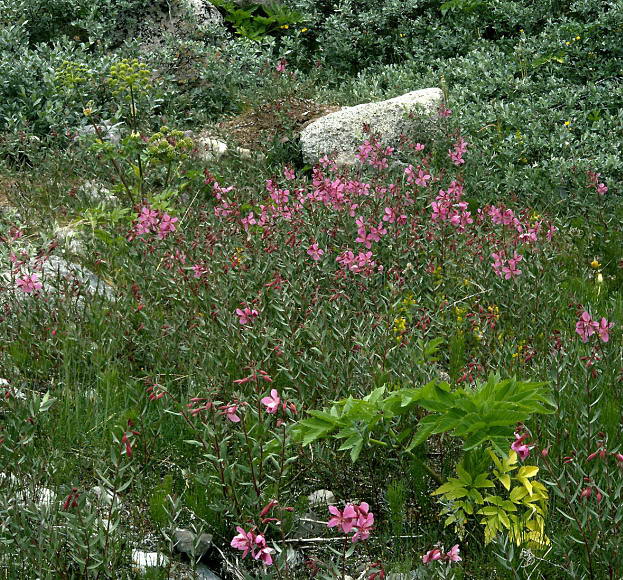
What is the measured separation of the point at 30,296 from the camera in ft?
15.1

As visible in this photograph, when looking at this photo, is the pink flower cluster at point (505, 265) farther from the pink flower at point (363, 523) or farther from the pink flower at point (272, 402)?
the pink flower at point (363, 523)

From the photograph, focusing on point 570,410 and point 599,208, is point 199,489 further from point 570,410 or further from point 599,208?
point 599,208

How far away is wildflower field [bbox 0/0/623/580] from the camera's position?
9.04 ft

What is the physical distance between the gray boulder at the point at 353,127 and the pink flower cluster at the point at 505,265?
319 centimetres

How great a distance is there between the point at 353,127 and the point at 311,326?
4.38 metres

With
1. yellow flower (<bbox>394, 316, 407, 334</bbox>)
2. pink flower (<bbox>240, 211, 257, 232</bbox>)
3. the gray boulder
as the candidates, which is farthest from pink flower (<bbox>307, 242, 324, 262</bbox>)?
the gray boulder

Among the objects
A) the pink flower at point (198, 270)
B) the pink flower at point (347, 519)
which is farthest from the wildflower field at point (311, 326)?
the pink flower at point (198, 270)

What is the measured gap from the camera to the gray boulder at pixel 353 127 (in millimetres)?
7621

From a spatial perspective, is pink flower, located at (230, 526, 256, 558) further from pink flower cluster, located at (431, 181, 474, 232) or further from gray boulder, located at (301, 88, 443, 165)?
gray boulder, located at (301, 88, 443, 165)

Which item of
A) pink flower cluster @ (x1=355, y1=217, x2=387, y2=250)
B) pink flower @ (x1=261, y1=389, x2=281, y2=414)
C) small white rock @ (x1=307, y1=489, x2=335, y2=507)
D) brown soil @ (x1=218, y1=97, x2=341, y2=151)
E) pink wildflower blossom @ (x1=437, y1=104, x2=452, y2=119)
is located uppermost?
pink flower @ (x1=261, y1=389, x2=281, y2=414)

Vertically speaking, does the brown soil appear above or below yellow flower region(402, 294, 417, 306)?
below

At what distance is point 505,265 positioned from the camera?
4.59 meters

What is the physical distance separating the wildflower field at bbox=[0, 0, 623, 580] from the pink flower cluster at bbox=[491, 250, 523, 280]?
0.6 inches

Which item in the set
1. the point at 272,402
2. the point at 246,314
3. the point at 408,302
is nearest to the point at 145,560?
the point at 272,402
